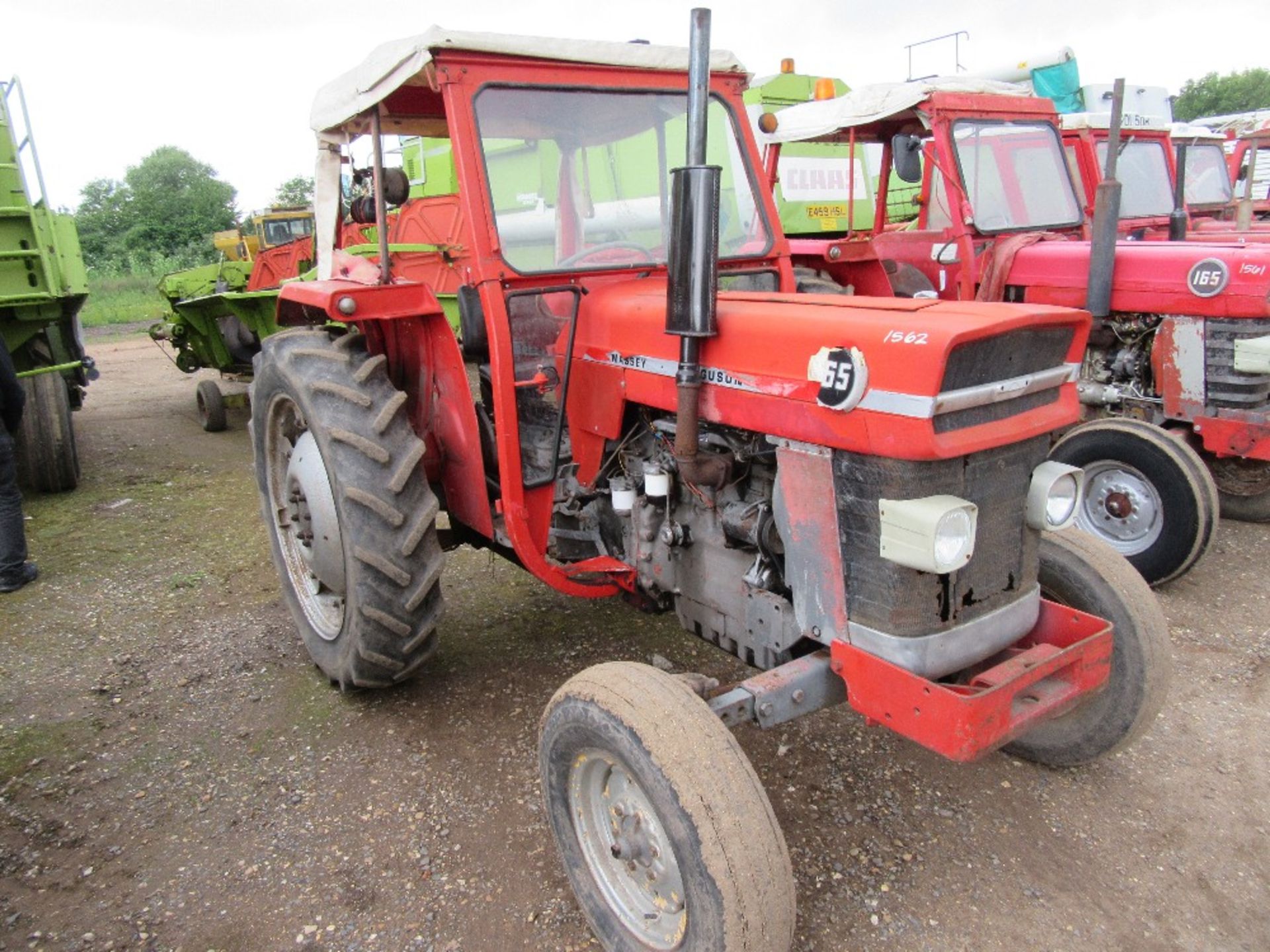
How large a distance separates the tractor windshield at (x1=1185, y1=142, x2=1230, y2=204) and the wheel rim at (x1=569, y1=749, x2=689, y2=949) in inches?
319

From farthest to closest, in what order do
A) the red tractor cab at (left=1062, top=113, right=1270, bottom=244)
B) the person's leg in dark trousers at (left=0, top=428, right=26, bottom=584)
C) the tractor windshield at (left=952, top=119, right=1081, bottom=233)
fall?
the red tractor cab at (left=1062, top=113, right=1270, bottom=244) → the tractor windshield at (left=952, top=119, right=1081, bottom=233) → the person's leg in dark trousers at (left=0, top=428, right=26, bottom=584)

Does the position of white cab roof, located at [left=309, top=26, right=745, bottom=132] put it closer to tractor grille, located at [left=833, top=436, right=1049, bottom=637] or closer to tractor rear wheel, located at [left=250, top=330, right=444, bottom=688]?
tractor rear wheel, located at [left=250, top=330, right=444, bottom=688]

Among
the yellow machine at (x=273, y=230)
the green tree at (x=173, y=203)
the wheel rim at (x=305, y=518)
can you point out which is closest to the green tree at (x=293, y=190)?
the green tree at (x=173, y=203)

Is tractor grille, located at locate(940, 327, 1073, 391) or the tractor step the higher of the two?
tractor grille, located at locate(940, 327, 1073, 391)

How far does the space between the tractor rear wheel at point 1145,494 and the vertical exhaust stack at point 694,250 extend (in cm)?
262

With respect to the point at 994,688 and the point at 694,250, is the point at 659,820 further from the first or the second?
the point at 694,250

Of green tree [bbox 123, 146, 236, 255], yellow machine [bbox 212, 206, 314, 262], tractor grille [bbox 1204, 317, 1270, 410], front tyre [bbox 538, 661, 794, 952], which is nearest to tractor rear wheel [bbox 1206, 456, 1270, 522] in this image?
tractor grille [bbox 1204, 317, 1270, 410]

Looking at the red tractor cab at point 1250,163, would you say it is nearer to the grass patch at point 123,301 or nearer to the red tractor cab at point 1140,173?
the red tractor cab at point 1140,173

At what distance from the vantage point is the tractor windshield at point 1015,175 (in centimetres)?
511

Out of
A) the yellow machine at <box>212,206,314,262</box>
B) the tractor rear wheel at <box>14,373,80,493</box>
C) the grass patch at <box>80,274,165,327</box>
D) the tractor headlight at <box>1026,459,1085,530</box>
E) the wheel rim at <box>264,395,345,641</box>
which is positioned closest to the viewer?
A: the tractor headlight at <box>1026,459,1085,530</box>

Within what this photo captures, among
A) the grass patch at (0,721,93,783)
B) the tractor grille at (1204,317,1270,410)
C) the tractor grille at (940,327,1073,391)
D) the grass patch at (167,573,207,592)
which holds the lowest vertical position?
Result: the grass patch at (0,721,93,783)

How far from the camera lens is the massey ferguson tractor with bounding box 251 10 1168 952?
6.33 ft

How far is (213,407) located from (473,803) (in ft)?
20.8

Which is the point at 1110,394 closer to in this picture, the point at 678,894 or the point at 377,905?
the point at 678,894
